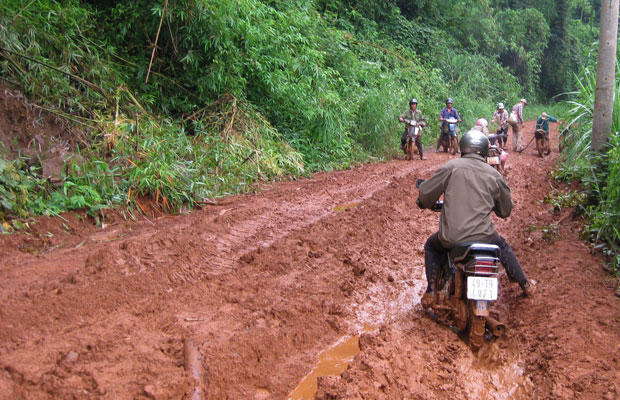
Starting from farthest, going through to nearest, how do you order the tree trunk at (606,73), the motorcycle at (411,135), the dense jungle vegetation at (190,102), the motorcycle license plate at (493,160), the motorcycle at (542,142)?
the motorcycle at (542,142)
the motorcycle at (411,135)
the motorcycle license plate at (493,160)
the dense jungle vegetation at (190,102)
the tree trunk at (606,73)

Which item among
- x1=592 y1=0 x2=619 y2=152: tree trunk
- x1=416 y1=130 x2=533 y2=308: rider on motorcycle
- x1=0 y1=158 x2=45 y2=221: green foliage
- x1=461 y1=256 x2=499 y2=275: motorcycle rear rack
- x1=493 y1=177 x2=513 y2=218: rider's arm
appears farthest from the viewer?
x1=592 y1=0 x2=619 y2=152: tree trunk

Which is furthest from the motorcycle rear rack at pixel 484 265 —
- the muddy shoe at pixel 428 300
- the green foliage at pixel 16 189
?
the green foliage at pixel 16 189

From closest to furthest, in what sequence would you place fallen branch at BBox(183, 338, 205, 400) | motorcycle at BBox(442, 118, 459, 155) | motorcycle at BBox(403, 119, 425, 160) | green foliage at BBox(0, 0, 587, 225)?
fallen branch at BBox(183, 338, 205, 400) → green foliage at BBox(0, 0, 587, 225) → motorcycle at BBox(403, 119, 425, 160) → motorcycle at BBox(442, 118, 459, 155)

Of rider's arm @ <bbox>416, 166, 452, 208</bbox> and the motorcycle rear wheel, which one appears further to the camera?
rider's arm @ <bbox>416, 166, 452, 208</bbox>

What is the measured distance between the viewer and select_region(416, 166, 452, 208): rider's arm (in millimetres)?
4360

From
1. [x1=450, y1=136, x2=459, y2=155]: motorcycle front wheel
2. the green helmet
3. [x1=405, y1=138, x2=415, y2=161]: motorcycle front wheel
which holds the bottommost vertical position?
[x1=450, y1=136, x2=459, y2=155]: motorcycle front wheel

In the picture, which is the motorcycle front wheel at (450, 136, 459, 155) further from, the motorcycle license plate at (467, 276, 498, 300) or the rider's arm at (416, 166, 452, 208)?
the motorcycle license plate at (467, 276, 498, 300)

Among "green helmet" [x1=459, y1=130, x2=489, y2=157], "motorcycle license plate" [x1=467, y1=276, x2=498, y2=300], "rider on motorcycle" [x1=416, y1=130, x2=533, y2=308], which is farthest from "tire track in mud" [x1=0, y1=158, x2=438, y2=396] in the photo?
"green helmet" [x1=459, y1=130, x2=489, y2=157]

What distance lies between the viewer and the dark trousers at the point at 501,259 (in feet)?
14.9

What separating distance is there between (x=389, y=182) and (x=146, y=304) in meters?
6.92

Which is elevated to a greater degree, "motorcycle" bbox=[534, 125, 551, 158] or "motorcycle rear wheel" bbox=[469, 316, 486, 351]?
"motorcycle rear wheel" bbox=[469, 316, 486, 351]

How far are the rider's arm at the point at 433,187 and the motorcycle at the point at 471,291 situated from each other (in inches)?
19.0

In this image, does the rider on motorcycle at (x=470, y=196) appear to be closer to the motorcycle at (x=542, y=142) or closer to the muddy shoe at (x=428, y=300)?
the muddy shoe at (x=428, y=300)

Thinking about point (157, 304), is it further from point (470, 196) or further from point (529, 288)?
point (529, 288)
